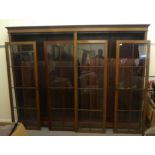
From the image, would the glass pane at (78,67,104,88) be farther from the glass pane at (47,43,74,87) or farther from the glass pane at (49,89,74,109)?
the glass pane at (49,89,74,109)

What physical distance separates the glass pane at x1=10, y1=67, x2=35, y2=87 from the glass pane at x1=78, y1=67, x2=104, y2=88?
82 cm

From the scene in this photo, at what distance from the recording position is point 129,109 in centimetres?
280

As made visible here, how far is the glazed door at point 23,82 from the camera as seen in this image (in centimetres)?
271

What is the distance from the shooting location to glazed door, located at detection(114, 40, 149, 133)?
8.38 ft

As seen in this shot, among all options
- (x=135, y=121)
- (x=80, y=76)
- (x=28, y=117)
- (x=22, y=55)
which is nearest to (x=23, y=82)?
(x=22, y=55)

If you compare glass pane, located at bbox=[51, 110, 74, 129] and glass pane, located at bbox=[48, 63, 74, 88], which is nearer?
glass pane, located at bbox=[48, 63, 74, 88]

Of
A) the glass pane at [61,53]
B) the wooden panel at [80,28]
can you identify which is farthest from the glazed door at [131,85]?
the glass pane at [61,53]

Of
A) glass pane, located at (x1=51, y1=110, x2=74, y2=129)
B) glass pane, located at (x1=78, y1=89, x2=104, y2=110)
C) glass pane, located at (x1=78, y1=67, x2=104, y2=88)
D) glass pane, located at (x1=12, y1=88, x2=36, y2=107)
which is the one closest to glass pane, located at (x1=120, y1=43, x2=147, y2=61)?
glass pane, located at (x1=78, y1=67, x2=104, y2=88)

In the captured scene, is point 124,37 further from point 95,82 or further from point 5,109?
point 5,109

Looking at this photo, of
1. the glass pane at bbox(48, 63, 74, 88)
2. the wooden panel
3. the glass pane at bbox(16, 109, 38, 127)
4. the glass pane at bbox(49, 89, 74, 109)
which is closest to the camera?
the wooden panel
